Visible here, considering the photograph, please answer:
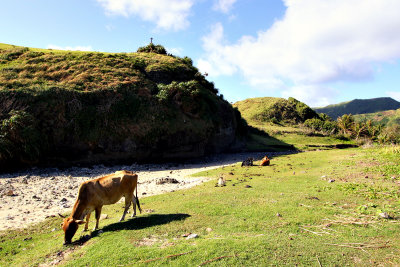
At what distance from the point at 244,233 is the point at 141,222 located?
12.8 feet

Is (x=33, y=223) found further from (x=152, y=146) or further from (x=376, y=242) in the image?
(x=152, y=146)

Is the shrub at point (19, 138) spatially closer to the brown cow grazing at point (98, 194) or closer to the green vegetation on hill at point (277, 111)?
the brown cow grazing at point (98, 194)

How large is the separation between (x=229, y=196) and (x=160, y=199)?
372 centimetres

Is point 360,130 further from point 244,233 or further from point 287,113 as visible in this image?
point 244,233

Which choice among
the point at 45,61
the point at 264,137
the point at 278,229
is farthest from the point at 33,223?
the point at 264,137

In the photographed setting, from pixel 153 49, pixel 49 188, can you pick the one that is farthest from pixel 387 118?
pixel 49 188

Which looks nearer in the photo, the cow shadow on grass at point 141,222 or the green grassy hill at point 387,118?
the cow shadow on grass at point 141,222

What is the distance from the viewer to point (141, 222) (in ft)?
29.9

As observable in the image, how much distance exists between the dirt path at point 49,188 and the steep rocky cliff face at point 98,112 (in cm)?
240

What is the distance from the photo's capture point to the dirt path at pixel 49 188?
11844mm

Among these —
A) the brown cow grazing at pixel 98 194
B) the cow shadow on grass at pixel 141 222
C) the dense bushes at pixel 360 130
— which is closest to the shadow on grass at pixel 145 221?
the cow shadow on grass at pixel 141 222

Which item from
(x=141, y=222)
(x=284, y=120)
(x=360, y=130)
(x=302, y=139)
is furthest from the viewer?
(x=284, y=120)

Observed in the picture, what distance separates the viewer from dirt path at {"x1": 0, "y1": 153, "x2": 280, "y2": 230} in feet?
38.9

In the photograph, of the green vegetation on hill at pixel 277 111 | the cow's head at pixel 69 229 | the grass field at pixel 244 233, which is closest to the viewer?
the grass field at pixel 244 233
